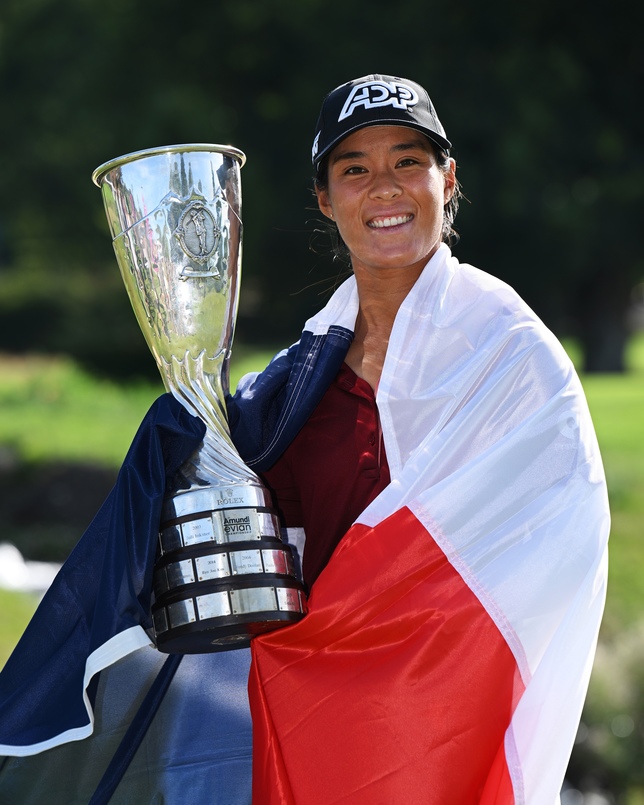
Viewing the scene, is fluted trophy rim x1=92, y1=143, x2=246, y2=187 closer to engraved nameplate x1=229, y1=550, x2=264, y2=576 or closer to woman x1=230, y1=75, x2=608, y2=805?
woman x1=230, y1=75, x2=608, y2=805

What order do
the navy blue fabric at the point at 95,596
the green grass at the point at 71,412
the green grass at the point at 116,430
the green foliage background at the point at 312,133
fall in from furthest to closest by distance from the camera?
the green foliage background at the point at 312,133, the green grass at the point at 71,412, the green grass at the point at 116,430, the navy blue fabric at the point at 95,596

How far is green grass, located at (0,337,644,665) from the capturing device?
29.2 ft

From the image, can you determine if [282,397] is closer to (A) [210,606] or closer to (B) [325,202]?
(B) [325,202]

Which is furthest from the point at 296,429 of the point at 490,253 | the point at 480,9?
the point at 490,253

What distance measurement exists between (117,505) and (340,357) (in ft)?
2.22

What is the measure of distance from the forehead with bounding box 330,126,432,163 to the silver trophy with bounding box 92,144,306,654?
28 cm

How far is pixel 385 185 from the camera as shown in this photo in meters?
2.80

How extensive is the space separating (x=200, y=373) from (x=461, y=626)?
2.73 ft

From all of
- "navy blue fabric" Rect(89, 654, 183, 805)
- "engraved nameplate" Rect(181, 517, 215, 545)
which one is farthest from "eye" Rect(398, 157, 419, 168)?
"navy blue fabric" Rect(89, 654, 183, 805)

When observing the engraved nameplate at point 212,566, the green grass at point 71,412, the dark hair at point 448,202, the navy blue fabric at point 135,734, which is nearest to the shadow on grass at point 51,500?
the green grass at point 71,412

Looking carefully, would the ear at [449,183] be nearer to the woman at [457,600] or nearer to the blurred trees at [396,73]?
the woman at [457,600]

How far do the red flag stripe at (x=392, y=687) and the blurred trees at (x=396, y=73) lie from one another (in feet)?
34.8

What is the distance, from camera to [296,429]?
2873 millimetres

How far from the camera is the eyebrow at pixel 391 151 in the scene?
280cm
